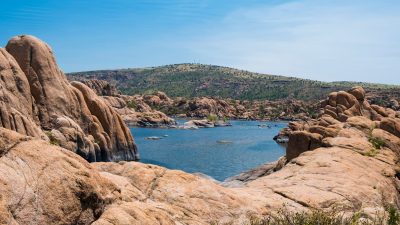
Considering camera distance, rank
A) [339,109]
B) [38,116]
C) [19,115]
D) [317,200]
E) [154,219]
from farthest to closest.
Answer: [339,109] < [38,116] < [19,115] < [317,200] < [154,219]

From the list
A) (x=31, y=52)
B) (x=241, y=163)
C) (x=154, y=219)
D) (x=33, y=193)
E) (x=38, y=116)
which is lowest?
(x=241, y=163)

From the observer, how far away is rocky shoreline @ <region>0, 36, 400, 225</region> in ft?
37.6

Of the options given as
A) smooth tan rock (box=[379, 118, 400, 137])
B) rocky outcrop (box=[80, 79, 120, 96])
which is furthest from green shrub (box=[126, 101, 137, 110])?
smooth tan rock (box=[379, 118, 400, 137])

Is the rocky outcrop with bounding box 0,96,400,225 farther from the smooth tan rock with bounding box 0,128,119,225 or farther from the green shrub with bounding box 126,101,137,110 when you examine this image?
the green shrub with bounding box 126,101,137,110

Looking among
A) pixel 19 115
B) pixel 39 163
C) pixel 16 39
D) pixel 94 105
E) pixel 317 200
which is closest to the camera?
pixel 39 163

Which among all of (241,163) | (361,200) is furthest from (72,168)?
(241,163)

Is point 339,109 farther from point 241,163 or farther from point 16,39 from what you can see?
point 16,39

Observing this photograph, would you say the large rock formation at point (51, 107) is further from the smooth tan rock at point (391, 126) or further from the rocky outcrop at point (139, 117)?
the rocky outcrop at point (139, 117)

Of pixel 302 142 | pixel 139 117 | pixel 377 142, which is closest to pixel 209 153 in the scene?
pixel 302 142

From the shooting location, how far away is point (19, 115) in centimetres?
4444

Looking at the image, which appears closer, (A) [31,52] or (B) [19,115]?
→ (B) [19,115]

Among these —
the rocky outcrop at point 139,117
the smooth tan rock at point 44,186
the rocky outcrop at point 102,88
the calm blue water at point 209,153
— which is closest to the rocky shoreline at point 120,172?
the smooth tan rock at point 44,186

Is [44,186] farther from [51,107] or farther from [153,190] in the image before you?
[51,107]

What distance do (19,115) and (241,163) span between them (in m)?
45.6
